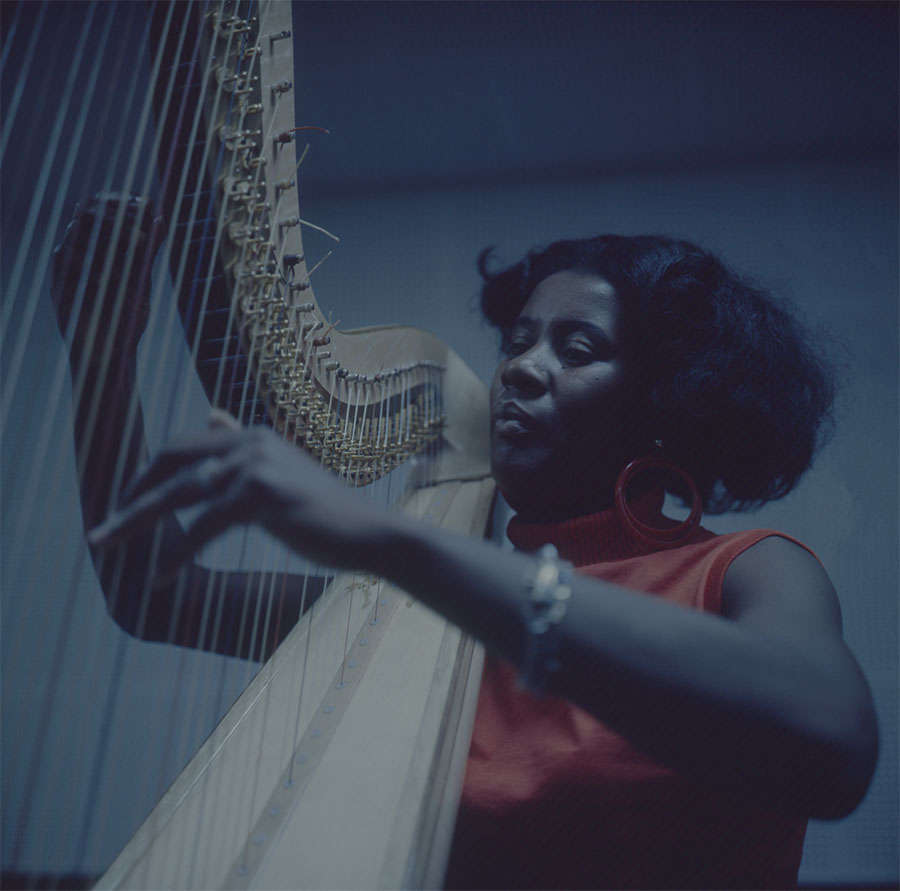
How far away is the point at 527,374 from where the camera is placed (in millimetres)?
1291

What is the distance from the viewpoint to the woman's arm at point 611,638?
1.84ft

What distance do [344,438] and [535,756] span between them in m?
0.51

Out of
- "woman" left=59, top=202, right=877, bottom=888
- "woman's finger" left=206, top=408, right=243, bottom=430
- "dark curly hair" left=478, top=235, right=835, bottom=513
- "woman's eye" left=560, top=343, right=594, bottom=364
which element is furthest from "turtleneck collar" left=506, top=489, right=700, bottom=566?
"woman's finger" left=206, top=408, right=243, bottom=430

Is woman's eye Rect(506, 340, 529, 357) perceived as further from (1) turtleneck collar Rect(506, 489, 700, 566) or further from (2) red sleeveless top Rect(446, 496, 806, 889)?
(2) red sleeveless top Rect(446, 496, 806, 889)

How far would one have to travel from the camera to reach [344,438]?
1.22 meters

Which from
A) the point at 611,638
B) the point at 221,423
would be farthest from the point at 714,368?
the point at 221,423

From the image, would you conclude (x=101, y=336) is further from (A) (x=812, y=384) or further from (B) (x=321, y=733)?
(A) (x=812, y=384)

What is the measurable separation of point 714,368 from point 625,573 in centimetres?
37

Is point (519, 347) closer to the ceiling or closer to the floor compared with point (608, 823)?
closer to the ceiling

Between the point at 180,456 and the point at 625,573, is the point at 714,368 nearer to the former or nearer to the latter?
the point at 625,573

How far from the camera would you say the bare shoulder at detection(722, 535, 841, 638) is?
797mm

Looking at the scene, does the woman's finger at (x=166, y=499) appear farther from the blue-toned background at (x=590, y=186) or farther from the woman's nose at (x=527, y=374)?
the blue-toned background at (x=590, y=186)

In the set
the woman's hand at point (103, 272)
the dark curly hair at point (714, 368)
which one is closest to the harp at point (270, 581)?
the woman's hand at point (103, 272)

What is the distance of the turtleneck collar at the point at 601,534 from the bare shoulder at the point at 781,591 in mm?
240
